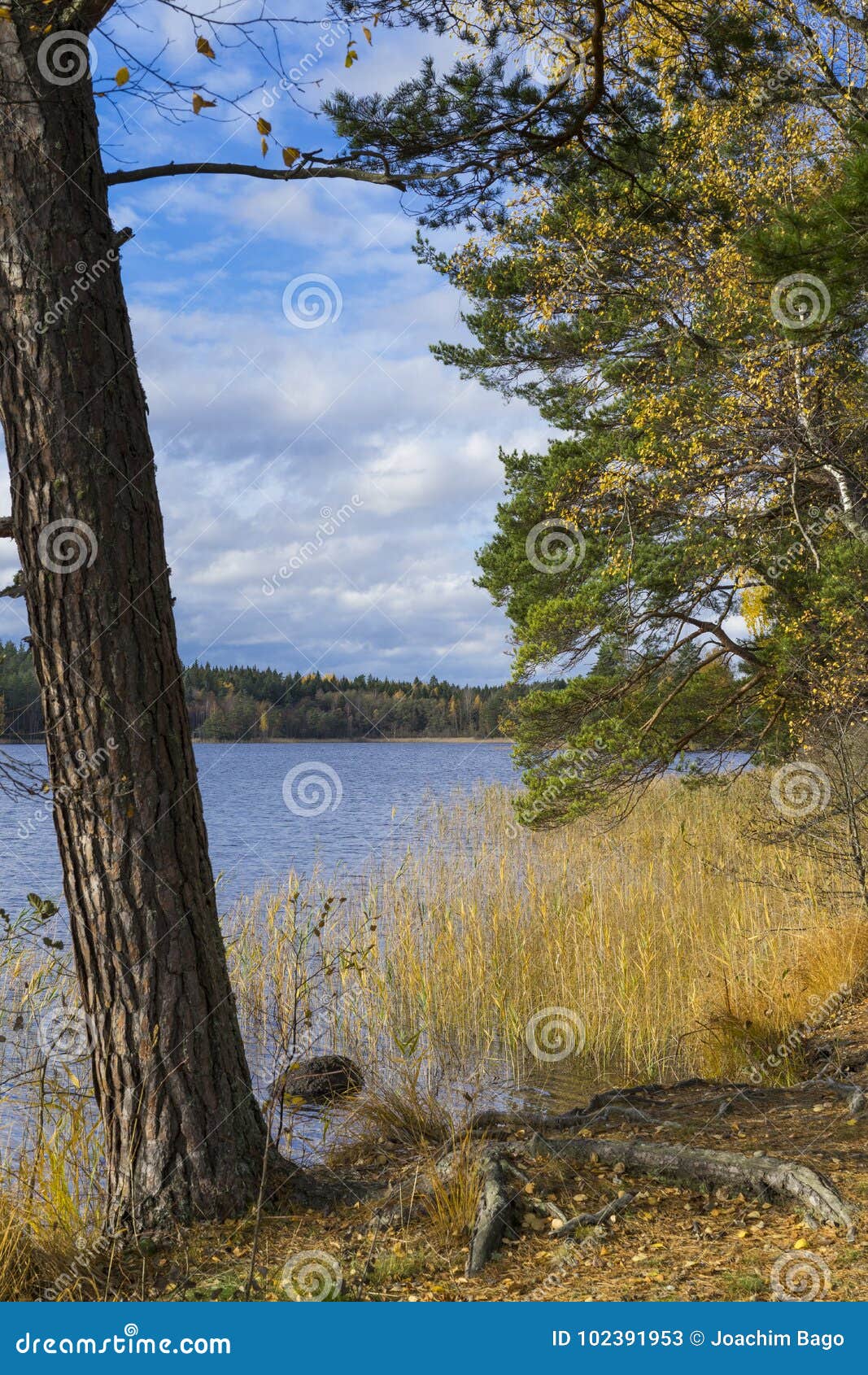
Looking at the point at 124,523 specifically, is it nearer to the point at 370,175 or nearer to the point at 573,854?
the point at 370,175

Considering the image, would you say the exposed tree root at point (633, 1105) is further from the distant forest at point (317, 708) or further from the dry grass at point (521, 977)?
the distant forest at point (317, 708)

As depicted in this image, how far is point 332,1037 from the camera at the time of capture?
22.9 feet

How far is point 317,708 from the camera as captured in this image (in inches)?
1537

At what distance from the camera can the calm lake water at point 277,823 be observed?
1088cm

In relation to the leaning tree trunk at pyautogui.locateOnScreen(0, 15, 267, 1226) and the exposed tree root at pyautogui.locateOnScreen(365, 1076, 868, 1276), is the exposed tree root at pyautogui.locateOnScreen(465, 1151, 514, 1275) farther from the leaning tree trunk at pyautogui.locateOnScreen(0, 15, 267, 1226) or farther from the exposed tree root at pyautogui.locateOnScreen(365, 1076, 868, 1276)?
the leaning tree trunk at pyautogui.locateOnScreen(0, 15, 267, 1226)

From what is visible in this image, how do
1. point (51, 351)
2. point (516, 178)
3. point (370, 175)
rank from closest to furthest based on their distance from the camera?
point (51, 351), point (370, 175), point (516, 178)

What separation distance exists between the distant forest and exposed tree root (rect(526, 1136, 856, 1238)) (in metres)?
14.4

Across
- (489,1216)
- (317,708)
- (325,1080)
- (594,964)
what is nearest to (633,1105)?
(489,1216)

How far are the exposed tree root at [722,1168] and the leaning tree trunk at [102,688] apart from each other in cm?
121

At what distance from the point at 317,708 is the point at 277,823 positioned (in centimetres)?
1914

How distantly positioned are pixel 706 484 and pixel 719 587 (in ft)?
5.41

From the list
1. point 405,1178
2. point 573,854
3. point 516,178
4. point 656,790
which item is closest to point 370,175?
point 516,178

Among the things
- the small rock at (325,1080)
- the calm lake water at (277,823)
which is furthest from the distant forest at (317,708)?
the small rock at (325,1080)

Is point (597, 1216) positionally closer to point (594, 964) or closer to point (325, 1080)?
point (325, 1080)
